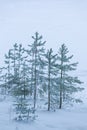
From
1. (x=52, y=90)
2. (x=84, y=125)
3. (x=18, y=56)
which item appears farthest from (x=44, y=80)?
(x=18, y=56)

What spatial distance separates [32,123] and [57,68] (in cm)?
1383

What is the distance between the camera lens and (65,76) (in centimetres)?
3180

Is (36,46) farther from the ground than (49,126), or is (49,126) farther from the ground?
(36,46)

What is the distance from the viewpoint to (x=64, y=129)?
1725 centimetres

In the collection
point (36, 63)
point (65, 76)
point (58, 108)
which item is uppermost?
point (36, 63)

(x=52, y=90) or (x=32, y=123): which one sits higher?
(x=52, y=90)

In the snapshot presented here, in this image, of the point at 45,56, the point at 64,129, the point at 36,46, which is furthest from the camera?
the point at 36,46

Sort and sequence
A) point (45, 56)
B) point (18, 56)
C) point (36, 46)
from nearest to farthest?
point (45, 56) → point (36, 46) → point (18, 56)

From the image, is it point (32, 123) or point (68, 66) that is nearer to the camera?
point (32, 123)

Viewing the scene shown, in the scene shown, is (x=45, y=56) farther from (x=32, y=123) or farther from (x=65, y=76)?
(x=32, y=123)

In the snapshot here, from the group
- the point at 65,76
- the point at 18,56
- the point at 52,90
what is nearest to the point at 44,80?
the point at 52,90

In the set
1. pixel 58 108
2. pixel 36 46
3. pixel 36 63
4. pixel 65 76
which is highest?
pixel 36 46

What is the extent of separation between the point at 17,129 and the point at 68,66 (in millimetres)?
17777

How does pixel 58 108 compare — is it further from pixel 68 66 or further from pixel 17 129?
pixel 17 129
